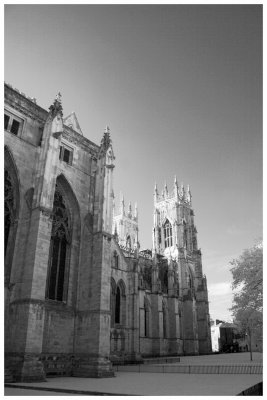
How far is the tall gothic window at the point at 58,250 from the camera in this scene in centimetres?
2075

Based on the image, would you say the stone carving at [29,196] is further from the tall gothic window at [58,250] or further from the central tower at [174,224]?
the central tower at [174,224]

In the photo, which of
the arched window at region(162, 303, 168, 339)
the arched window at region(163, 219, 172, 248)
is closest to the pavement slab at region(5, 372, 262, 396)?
the arched window at region(162, 303, 168, 339)

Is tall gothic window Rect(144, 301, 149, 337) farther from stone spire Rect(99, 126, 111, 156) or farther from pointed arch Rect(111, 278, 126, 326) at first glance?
stone spire Rect(99, 126, 111, 156)

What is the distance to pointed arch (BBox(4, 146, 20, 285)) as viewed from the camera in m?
18.8

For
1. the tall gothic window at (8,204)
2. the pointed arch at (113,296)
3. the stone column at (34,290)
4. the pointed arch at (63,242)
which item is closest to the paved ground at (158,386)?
the stone column at (34,290)

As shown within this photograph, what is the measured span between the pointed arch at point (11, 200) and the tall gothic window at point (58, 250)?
3135 millimetres

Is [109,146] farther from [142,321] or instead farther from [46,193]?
[142,321]

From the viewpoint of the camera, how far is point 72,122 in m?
26.5

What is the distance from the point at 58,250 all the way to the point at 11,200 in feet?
15.2

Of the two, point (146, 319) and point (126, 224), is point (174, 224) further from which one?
point (146, 319)

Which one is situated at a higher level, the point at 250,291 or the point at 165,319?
the point at 250,291

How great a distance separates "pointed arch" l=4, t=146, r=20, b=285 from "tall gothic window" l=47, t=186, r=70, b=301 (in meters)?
3.13

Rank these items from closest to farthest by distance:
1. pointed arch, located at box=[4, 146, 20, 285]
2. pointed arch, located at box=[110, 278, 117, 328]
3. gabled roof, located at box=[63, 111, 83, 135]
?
1. pointed arch, located at box=[4, 146, 20, 285]
2. gabled roof, located at box=[63, 111, 83, 135]
3. pointed arch, located at box=[110, 278, 117, 328]

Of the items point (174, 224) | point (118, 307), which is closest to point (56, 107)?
point (118, 307)
